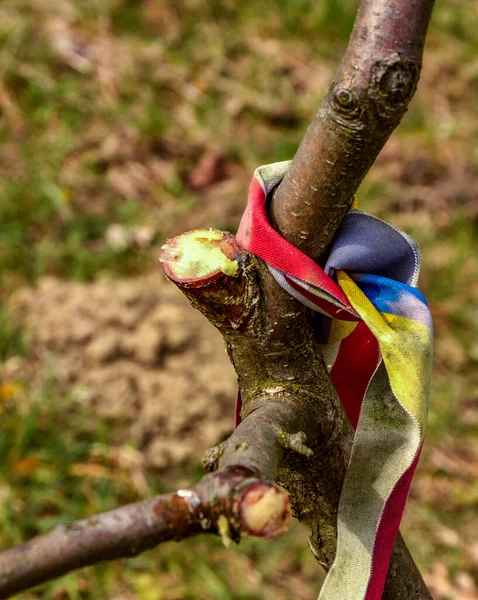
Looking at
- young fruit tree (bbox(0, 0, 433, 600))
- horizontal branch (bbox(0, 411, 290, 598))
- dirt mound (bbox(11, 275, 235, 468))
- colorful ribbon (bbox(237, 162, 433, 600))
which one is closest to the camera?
horizontal branch (bbox(0, 411, 290, 598))

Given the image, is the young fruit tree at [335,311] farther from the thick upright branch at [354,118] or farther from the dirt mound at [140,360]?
the dirt mound at [140,360]

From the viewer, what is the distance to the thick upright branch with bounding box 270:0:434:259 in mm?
615

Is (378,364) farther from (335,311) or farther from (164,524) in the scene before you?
(164,524)

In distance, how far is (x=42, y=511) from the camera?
6.03ft

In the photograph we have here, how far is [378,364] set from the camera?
2.60 feet

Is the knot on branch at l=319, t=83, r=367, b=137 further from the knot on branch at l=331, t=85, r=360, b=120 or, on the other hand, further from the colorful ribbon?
the colorful ribbon

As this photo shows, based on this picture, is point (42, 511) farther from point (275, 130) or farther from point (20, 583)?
point (275, 130)

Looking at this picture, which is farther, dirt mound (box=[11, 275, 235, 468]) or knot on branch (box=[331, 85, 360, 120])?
dirt mound (box=[11, 275, 235, 468])

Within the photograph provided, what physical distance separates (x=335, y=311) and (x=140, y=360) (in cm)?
131

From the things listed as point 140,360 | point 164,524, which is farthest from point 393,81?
point 140,360

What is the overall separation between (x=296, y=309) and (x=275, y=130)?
2265 mm

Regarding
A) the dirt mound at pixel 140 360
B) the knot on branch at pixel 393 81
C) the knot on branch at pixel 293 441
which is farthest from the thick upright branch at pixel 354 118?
the dirt mound at pixel 140 360

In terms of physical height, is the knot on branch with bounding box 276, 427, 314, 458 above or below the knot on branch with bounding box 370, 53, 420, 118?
below

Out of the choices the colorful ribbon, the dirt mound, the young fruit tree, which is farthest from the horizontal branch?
the dirt mound
